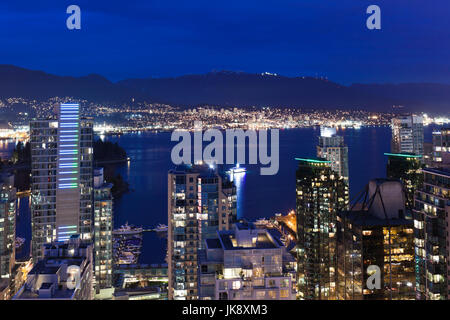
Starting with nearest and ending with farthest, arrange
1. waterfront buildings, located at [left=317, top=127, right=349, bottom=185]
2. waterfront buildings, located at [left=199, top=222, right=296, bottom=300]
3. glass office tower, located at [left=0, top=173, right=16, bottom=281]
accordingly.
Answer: waterfront buildings, located at [left=199, top=222, right=296, bottom=300] < glass office tower, located at [left=0, top=173, right=16, bottom=281] < waterfront buildings, located at [left=317, top=127, right=349, bottom=185]

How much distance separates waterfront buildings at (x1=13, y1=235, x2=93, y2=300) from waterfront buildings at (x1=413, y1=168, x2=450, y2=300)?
4.44m

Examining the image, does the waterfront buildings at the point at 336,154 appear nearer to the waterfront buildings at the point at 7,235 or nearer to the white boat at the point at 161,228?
the white boat at the point at 161,228

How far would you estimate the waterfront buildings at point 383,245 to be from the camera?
6.40 m

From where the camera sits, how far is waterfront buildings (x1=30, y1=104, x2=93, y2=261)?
29.8ft

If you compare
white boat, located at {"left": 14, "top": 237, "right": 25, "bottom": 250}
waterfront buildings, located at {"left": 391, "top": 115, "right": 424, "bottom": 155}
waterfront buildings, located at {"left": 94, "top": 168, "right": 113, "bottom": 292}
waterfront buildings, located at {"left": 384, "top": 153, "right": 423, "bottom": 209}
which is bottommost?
white boat, located at {"left": 14, "top": 237, "right": 25, "bottom": 250}

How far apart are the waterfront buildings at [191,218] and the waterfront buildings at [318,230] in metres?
2.97

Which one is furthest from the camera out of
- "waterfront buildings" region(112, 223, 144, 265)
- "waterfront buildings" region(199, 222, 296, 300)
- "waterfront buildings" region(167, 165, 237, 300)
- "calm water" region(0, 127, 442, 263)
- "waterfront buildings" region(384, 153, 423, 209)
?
"calm water" region(0, 127, 442, 263)

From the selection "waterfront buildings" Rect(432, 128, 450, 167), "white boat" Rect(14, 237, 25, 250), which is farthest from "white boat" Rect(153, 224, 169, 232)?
"waterfront buildings" Rect(432, 128, 450, 167)

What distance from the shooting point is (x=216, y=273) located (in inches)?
152

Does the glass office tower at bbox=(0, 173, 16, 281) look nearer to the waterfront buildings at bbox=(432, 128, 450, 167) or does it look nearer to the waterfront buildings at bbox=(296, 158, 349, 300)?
the waterfront buildings at bbox=(296, 158, 349, 300)

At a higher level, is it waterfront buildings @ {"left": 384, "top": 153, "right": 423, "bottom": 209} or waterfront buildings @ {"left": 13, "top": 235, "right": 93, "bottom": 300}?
waterfront buildings @ {"left": 384, "top": 153, "right": 423, "bottom": 209}

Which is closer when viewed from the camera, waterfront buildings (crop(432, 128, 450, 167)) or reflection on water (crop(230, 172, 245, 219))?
waterfront buildings (crop(432, 128, 450, 167))

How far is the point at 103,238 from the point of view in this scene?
983 centimetres
